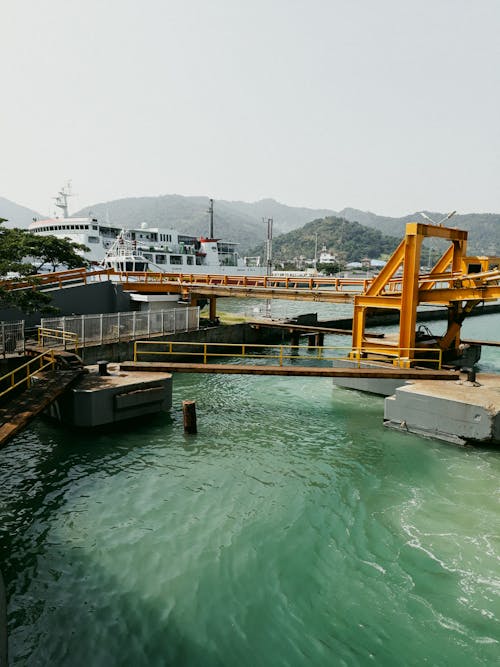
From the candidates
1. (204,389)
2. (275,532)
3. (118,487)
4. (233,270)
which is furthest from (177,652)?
(233,270)

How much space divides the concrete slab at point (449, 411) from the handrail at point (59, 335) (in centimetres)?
1487

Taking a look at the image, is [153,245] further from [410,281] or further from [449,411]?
[449,411]

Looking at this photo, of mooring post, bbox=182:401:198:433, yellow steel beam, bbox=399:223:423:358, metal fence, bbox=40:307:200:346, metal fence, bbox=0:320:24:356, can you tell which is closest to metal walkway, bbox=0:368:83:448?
metal fence, bbox=0:320:24:356

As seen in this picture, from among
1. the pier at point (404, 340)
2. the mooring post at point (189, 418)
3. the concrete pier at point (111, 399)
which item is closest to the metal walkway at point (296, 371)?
the pier at point (404, 340)

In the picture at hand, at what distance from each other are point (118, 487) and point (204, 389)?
11.3 m

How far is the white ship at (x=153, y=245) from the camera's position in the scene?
70.9m

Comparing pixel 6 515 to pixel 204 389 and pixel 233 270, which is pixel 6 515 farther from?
pixel 233 270

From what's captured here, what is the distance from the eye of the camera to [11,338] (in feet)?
69.1

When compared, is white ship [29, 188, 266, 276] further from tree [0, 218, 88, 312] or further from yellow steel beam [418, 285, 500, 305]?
yellow steel beam [418, 285, 500, 305]

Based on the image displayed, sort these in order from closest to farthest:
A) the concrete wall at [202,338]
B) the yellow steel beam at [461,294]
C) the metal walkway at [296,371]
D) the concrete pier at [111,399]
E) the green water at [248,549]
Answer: the green water at [248,549] → the concrete pier at [111,399] → the metal walkway at [296,371] → the yellow steel beam at [461,294] → the concrete wall at [202,338]

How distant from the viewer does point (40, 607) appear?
28.5ft

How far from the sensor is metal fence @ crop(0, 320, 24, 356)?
20470 millimetres

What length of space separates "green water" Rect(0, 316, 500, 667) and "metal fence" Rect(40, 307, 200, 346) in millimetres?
8590

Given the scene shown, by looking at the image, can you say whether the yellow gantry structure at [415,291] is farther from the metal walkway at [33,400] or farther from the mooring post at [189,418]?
the mooring post at [189,418]
